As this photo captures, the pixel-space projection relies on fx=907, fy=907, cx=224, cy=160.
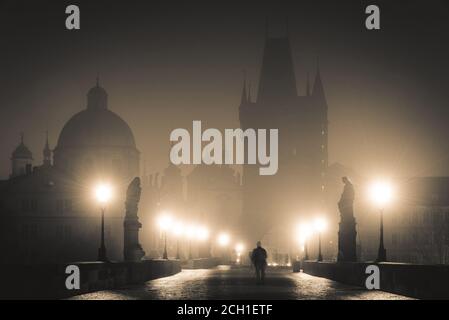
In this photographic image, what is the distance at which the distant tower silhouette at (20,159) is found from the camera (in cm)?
14362

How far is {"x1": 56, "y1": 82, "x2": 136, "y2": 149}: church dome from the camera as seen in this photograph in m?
142

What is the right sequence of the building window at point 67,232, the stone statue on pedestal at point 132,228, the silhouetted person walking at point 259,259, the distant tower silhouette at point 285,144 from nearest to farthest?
the silhouetted person walking at point 259,259 < the stone statue on pedestal at point 132,228 < the building window at point 67,232 < the distant tower silhouette at point 285,144

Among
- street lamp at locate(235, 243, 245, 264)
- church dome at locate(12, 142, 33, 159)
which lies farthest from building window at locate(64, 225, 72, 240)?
street lamp at locate(235, 243, 245, 264)

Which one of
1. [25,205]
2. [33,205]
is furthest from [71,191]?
[25,205]

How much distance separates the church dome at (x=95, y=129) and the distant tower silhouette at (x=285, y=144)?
26.9m

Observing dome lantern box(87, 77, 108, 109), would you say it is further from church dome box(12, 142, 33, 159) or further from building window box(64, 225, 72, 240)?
building window box(64, 225, 72, 240)

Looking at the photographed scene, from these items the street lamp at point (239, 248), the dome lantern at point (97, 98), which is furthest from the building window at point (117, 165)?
the street lamp at point (239, 248)

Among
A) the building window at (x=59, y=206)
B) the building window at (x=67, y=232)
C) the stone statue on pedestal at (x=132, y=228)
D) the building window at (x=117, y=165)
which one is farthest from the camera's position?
the building window at (x=117, y=165)

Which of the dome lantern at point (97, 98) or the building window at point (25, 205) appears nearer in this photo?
the building window at point (25, 205)

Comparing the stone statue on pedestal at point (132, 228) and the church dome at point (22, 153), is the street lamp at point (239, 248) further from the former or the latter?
the stone statue on pedestal at point (132, 228)

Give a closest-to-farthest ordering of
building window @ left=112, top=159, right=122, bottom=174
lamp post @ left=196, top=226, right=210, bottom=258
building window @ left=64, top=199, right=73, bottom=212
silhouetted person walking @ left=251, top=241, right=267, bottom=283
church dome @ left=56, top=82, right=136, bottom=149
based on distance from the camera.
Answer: silhouetted person walking @ left=251, top=241, right=267, bottom=283 < lamp post @ left=196, top=226, right=210, bottom=258 < building window @ left=64, top=199, right=73, bottom=212 < church dome @ left=56, top=82, right=136, bottom=149 < building window @ left=112, top=159, right=122, bottom=174

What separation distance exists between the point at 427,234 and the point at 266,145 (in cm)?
4047

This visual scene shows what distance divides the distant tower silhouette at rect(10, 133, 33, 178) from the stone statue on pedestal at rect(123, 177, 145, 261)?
342ft

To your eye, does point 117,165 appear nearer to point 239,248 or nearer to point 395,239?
point 239,248
